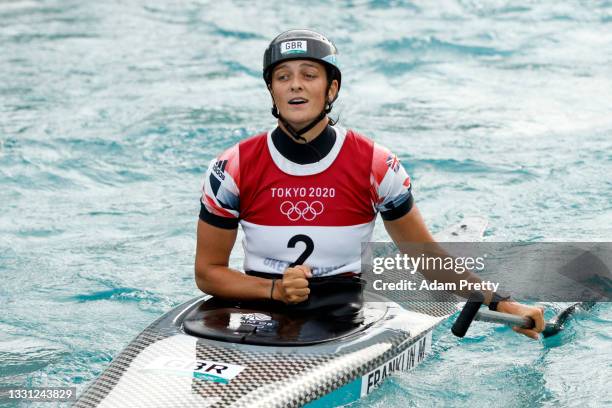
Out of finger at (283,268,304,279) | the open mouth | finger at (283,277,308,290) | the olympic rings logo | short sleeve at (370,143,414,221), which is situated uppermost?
the open mouth

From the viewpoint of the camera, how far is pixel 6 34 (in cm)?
1412

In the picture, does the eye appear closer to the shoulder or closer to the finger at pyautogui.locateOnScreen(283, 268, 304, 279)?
the shoulder

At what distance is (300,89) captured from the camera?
422cm

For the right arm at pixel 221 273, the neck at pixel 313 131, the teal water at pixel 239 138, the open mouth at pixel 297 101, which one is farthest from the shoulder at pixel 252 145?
the teal water at pixel 239 138

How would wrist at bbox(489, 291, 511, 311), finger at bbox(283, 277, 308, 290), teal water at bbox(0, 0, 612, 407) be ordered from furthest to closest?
teal water at bbox(0, 0, 612, 407) → wrist at bbox(489, 291, 511, 311) → finger at bbox(283, 277, 308, 290)

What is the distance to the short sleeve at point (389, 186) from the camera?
14.3 ft

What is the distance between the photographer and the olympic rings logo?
14.2 feet

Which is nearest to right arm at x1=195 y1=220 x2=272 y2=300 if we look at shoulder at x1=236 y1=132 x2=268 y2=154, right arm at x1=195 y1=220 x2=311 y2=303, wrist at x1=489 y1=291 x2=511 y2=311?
right arm at x1=195 y1=220 x2=311 y2=303

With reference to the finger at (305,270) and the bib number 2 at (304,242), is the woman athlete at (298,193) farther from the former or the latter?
the finger at (305,270)

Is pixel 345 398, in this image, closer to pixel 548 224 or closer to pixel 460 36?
pixel 548 224

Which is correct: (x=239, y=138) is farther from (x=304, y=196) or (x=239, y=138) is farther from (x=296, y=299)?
(x=296, y=299)

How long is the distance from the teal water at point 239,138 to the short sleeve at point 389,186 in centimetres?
78

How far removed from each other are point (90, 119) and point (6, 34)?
14.9 ft

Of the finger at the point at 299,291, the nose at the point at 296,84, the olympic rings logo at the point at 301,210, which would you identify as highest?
the nose at the point at 296,84
